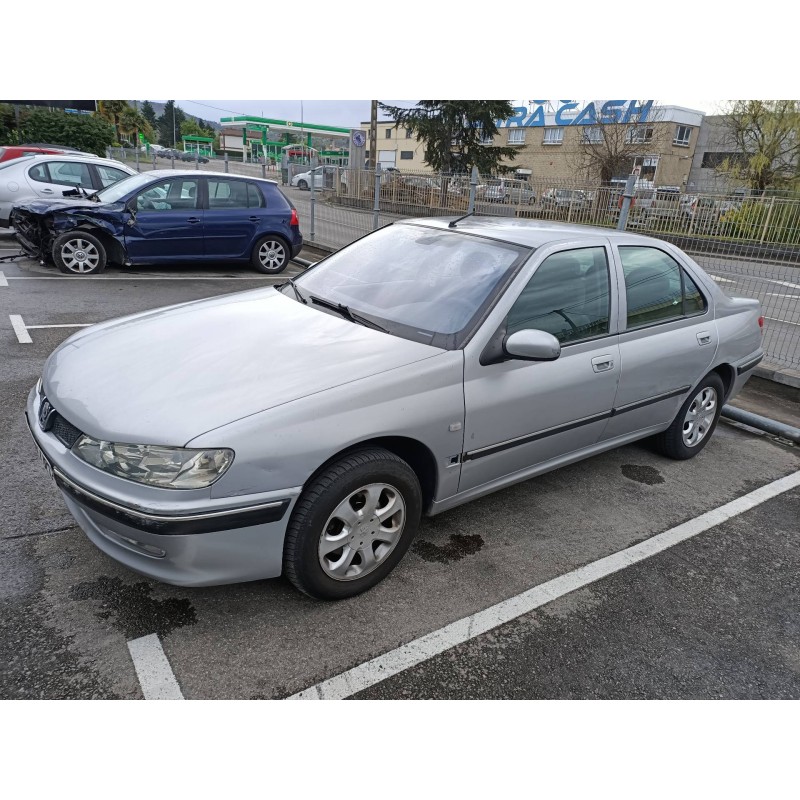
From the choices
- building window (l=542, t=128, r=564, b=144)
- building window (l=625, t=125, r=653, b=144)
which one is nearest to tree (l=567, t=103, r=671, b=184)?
building window (l=625, t=125, r=653, b=144)

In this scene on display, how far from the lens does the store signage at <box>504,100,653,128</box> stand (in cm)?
A: 3095

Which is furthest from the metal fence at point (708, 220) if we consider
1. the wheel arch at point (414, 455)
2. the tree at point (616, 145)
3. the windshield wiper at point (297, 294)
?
the tree at point (616, 145)

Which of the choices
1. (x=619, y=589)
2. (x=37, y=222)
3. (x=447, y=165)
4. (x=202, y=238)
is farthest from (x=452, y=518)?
(x=447, y=165)

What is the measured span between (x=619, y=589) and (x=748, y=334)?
2526 millimetres

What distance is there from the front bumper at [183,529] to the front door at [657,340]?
2.24 metres

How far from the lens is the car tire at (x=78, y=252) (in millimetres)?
8531

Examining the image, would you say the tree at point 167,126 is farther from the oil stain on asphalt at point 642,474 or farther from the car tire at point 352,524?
the car tire at point 352,524

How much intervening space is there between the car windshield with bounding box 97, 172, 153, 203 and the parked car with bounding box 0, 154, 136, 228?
1396 millimetres

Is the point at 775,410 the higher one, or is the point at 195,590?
the point at 195,590

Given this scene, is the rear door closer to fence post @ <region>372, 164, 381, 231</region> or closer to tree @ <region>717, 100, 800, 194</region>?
fence post @ <region>372, 164, 381, 231</region>

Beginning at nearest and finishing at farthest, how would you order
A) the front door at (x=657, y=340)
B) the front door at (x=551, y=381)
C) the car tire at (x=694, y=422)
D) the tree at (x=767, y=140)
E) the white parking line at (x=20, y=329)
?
the front door at (x=551, y=381) < the front door at (x=657, y=340) < the car tire at (x=694, y=422) < the white parking line at (x=20, y=329) < the tree at (x=767, y=140)

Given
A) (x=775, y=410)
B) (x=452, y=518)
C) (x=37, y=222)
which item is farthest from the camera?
(x=37, y=222)

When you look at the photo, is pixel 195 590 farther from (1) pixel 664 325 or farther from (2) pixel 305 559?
(1) pixel 664 325

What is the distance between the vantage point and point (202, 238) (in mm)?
9336
